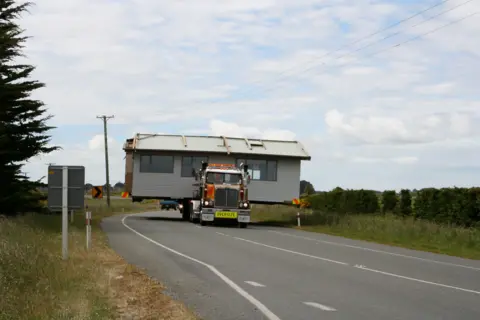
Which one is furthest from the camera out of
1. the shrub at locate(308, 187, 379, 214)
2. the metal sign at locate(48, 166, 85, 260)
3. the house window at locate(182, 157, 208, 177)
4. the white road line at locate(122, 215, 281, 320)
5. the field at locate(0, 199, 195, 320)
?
the shrub at locate(308, 187, 379, 214)

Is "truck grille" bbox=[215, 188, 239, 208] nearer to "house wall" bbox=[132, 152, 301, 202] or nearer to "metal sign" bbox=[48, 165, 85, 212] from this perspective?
"house wall" bbox=[132, 152, 301, 202]

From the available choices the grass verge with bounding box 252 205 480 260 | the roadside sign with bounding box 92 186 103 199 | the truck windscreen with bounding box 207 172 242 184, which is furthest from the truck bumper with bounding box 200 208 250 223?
the roadside sign with bounding box 92 186 103 199

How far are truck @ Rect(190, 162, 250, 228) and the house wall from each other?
16.1 feet

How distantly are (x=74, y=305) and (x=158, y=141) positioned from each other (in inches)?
1314

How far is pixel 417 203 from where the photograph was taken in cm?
3716

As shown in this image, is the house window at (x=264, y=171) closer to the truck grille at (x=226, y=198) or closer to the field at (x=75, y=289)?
the truck grille at (x=226, y=198)

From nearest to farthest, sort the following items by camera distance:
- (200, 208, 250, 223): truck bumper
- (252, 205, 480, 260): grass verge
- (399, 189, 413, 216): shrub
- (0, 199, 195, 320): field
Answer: (0, 199, 195, 320): field → (252, 205, 480, 260): grass verge → (200, 208, 250, 223): truck bumper → (399, 189, 413, 216): shrub

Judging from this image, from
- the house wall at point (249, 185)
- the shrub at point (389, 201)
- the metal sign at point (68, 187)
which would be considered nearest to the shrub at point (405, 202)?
the shrub at point (389, 201)

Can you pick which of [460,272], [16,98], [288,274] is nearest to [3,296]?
[288,274]

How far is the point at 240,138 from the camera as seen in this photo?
43.9 metres

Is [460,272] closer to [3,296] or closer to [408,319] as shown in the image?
[408,319]

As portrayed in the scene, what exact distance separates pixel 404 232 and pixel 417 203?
812 cm

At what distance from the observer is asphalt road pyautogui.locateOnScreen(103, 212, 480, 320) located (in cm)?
1033

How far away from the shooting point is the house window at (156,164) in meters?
42.2
